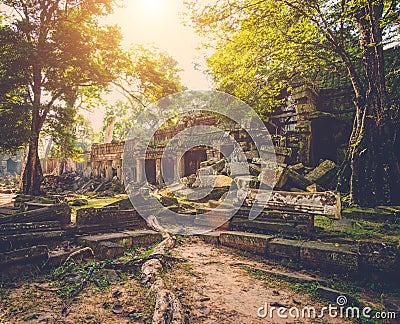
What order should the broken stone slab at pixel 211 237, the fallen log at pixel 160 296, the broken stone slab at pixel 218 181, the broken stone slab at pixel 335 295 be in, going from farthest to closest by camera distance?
the broken stone slab at pixel 218 181 < the broken stone slab at pixel 211 237 < the broken stone slab at pixel 335 295 < the fallen log at pixel 160 296


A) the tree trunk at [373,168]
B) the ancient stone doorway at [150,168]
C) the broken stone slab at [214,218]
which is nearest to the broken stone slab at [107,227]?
the broken stone slab at [214,218]

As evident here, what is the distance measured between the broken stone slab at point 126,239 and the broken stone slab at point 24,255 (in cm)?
103

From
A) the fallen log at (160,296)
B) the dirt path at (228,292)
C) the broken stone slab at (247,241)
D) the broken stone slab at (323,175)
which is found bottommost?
the dirt path at (228,292)

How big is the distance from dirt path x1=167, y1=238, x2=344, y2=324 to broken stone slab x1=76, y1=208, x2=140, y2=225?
8.46 feet

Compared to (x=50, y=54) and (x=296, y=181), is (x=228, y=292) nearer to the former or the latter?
(x=296, y=181)

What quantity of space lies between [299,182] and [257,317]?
22.1ft

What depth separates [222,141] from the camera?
56.6ft

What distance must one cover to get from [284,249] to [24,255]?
4.53 m

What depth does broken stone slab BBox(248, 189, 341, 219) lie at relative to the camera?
538 cm

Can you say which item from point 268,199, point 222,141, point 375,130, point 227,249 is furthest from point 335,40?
point 222,141

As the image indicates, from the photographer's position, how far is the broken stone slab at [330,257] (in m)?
4.16

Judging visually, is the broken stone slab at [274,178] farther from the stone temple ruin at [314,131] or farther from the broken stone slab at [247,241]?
the stone temple ruin at [314,131]

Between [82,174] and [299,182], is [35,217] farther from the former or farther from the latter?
[82,174]

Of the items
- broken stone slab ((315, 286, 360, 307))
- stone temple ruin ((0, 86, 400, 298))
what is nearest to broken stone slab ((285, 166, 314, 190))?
stone temple ruin ((0, 86, 400, 298))
